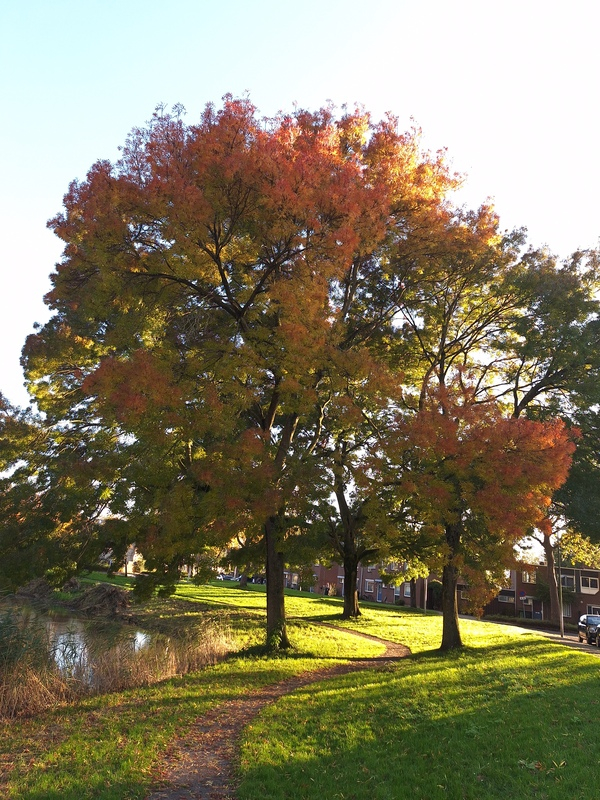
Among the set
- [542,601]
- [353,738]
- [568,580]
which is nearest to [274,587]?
[353,738]

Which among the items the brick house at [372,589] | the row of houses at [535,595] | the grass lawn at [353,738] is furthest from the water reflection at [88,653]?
the brick house at [372,589]

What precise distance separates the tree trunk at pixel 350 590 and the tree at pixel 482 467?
48.3ft

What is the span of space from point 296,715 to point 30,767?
3816 mm

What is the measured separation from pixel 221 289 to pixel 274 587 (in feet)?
28.4

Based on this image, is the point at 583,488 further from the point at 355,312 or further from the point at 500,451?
the point at 355,312

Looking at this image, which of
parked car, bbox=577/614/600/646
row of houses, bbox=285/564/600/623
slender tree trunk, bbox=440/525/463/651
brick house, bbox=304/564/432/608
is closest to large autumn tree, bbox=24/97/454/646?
slender tree trunk, bbox=440/525/463/651

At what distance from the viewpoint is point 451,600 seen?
17.2m

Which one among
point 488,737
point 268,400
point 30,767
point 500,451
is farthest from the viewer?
point 268,400

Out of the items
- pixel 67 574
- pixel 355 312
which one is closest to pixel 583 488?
pixel 355 312

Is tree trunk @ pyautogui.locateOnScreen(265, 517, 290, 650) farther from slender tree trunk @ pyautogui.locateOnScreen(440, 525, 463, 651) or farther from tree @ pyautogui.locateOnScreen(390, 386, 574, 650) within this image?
slender tree trunk @ pyautogui.locateOnScreen(440, 525, 463, 651)

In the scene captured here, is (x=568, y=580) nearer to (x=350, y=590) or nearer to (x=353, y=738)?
(x=350, y=590)

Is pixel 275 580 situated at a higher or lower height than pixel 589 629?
higher

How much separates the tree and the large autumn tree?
252cm

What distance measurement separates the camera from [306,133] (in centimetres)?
1438
